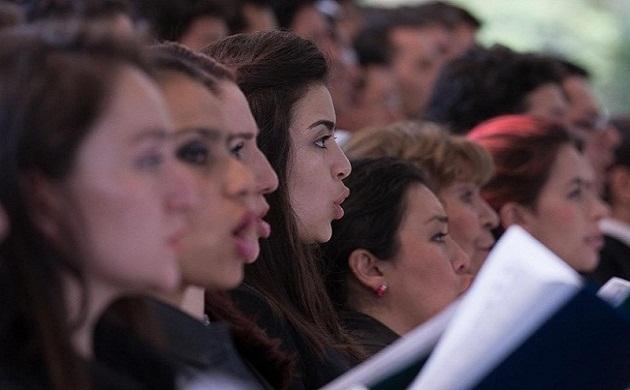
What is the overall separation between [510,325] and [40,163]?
643mm

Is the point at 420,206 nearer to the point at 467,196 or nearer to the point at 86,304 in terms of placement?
the point at 467,196

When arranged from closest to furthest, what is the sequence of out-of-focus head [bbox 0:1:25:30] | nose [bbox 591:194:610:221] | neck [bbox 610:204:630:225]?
1. out-of-focus head [bbox 0:1:25:30]
2. nose [bbox 591:194:610:221]
3. neck [bbox 610:204:630:225]

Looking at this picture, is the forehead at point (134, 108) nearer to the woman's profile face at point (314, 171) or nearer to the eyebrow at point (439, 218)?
the woman's profile face at point (314, 171)

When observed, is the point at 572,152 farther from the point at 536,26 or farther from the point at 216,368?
the point at 536,26

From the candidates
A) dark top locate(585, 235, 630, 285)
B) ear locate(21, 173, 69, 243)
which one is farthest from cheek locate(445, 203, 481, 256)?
ear locate(21, 173, 69, 243)

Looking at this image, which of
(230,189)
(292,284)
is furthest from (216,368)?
(292,284)

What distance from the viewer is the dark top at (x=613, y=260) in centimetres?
461

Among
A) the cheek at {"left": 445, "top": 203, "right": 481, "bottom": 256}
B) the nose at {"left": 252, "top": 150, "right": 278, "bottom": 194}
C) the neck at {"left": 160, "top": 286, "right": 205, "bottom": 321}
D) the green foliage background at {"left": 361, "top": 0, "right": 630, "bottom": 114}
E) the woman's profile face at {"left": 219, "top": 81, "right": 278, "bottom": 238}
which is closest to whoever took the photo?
the neck at {"left": 160, "top": 286, "right": 205, "bottom": 321}

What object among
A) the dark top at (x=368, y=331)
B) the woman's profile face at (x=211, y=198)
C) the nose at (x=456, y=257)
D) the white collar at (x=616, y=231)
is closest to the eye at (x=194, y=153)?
the woman's profile face at (x=211, y=198)

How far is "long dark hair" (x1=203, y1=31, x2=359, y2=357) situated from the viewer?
269 centimetres

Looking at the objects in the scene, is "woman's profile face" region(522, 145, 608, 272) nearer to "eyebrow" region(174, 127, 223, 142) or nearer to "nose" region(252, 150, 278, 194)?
"nose" region(252, 150, 278, 194)

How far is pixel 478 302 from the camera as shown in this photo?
1833 mm

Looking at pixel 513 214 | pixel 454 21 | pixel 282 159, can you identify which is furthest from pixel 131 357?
pixel 454 21

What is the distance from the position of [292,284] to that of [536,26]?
5.98 meters
